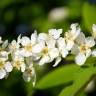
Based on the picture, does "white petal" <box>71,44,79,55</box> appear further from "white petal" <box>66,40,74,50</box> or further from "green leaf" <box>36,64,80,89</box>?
"green leaf" <box>36,64,80,89</box>

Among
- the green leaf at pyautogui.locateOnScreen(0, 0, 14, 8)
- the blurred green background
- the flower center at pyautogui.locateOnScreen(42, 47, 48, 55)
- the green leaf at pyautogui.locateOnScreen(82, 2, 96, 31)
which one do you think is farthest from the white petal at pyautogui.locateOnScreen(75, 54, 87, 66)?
the green leaf at pyautogui.locateOnScreen(0, 0, 14, 8)

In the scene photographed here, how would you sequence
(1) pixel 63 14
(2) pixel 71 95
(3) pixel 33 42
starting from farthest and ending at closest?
(1) pixel 63 14 → (3) pixel 33 42 → (2) pixel 71 95

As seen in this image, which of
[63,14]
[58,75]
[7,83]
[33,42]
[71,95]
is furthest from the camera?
[63,14]

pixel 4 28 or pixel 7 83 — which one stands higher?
pixel 4 28

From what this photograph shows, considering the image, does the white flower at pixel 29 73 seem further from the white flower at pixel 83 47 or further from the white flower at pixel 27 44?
the white flower at pixel 83 47

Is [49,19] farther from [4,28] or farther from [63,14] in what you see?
[4,28]

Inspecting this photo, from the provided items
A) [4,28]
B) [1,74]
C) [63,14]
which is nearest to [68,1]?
[63,14]
